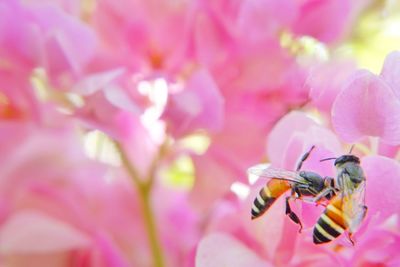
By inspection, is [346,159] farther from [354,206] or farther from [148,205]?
[148,205]

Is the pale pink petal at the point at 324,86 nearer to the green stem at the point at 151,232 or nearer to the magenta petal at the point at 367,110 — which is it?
the magenta petal at the point at 367,110

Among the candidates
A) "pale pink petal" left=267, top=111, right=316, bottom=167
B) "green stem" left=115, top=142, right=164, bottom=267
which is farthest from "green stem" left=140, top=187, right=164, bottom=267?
"pale pink petal" left=267, top=111, right=316, bottom=167

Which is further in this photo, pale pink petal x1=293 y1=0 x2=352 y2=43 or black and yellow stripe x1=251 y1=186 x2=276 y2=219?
pale pink petal x1=293 y1=0 x2=352 y2=43

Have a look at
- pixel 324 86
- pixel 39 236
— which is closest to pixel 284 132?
pixel 324 86

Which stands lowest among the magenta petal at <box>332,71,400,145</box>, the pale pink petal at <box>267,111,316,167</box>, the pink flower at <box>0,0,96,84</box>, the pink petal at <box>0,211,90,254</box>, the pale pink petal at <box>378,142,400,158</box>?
the magenta petal at <box>332,71,400,145</box>

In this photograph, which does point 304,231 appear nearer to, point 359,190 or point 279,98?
point 359,190

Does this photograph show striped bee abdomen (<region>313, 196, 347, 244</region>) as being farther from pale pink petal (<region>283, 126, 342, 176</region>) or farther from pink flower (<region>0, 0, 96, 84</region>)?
pink flower (<region>0, 0, 96, 84</region>)
